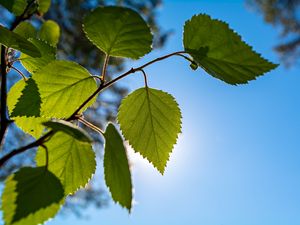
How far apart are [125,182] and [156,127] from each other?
14cm

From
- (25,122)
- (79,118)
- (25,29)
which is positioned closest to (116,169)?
(79,118)

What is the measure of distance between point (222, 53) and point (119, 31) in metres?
0.12

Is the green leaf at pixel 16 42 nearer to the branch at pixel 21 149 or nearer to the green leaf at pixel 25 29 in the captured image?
the branch at pixel 21 149

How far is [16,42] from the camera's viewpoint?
46cm

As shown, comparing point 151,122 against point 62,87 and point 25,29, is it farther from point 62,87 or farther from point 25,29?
point 25,29

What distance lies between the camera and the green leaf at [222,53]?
Answer: 0.48 m

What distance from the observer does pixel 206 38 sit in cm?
50

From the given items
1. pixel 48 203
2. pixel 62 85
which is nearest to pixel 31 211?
pixel 48 203

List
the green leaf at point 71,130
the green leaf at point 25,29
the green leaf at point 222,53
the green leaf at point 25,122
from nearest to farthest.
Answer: the green leaf at point 71,130, the green leaf at point 222,53, the green leaf at point 25,122, the green leaf at point 25,29

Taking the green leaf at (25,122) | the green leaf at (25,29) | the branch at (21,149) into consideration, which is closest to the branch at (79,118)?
the branch at (21,149)

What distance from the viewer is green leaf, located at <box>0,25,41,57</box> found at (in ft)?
1.48

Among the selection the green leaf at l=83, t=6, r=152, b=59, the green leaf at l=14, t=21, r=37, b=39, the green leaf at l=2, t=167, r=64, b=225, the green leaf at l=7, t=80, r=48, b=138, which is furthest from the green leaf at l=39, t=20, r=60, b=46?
the green leaf at l=2, t=167, r=64, b=225

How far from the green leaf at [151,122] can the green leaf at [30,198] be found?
136 millimetres

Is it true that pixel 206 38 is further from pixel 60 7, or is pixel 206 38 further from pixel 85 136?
pixel 60 7
